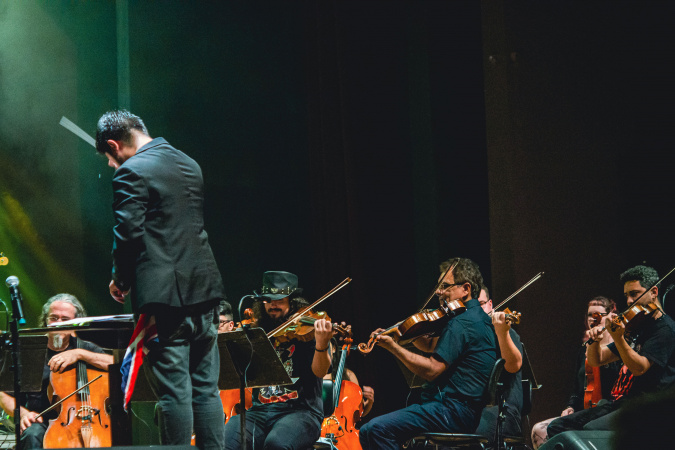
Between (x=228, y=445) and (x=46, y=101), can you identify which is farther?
(x=46, y=101)

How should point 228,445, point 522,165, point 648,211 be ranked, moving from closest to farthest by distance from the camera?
1. point 228,445
2. point 648,211
3. point 522,165

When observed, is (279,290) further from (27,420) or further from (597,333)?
(597,333)

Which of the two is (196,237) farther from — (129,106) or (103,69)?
(103,69)

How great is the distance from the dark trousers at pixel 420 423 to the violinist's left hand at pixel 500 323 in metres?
0.61

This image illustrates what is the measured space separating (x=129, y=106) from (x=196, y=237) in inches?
145

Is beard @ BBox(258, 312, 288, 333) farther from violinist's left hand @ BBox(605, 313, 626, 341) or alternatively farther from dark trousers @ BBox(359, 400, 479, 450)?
violinist's left hand @ BBox(605, 313, 626, 341)

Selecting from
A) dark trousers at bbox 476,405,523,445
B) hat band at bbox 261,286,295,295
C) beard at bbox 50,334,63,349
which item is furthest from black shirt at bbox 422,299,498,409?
beard at bbox 50,334,63,349

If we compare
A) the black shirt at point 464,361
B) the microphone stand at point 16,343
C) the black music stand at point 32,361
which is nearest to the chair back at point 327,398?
the black shirt at point 464,361

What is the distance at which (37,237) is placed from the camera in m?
6.32

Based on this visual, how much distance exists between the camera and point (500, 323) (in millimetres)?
4145

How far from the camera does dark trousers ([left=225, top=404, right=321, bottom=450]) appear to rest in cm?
374

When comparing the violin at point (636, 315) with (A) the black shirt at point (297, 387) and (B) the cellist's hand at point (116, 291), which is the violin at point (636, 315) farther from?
(B) the cellist's hand at point (116, 291)

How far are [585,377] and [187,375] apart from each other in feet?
10.3

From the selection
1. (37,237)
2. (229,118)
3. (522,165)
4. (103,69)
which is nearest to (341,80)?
(229,118)
